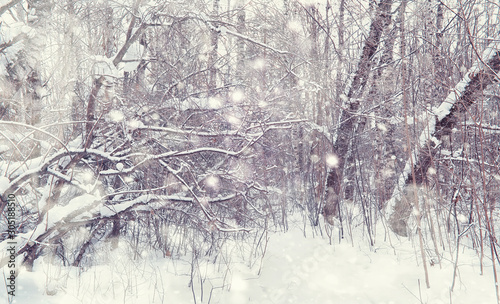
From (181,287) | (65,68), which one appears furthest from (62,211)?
(65,68)

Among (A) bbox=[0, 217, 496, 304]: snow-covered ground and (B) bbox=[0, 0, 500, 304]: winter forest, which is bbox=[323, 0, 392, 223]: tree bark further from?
(A) bbox=[0, 217, 496, 304]: snow-covered ground

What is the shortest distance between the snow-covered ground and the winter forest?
0.02m

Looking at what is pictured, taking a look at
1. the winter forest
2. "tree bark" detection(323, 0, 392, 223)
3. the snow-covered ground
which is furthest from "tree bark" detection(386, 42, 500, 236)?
"tree bark" detection(323, 0, 392, 223)

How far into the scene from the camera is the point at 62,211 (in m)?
2.99

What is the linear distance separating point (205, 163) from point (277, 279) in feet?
7.01

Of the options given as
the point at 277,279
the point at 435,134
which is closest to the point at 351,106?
the point at 435,134

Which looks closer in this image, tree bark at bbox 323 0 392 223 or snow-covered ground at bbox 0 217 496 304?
snow-covered ground at bbox 0 217 496 304

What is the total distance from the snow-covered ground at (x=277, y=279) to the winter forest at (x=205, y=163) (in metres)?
0.02

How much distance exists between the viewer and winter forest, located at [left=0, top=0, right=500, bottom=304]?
2951 millimetres

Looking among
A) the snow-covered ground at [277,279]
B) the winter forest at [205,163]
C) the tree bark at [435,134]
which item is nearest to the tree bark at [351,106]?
the winter forest at [205,163]

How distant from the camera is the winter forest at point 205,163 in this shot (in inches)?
116

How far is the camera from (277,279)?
11.5 feet

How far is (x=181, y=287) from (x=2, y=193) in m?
1.87

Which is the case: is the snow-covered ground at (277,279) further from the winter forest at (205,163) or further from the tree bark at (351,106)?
the tree bark at (351,106)
